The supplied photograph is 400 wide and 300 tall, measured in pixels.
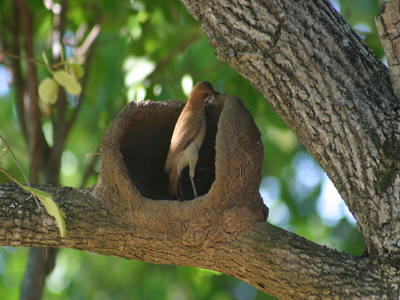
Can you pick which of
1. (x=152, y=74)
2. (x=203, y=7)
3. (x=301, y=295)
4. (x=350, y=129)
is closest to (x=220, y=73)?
(x=152, y=74)

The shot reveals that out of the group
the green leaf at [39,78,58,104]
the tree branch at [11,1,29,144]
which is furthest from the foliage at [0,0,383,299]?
the green leaf at [39,78,58,104]

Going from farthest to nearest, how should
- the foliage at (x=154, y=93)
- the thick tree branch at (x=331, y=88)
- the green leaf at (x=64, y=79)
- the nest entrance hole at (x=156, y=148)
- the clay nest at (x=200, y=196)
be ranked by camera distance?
the foliage at (x=154, y=93) → the nest entrance hole at (x=156, y=148) → the clay nest at (x=200, y=196) → the thick tree branch at (x=331, y=88) → the green leaf at (x=64, y=79)

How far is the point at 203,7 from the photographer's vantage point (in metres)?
3.29

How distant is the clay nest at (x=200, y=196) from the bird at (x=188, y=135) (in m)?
0.26

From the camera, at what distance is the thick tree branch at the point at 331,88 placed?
120 inches

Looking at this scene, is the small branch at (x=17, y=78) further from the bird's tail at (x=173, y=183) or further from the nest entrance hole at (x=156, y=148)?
the bird's tail at (x=173, y=183)

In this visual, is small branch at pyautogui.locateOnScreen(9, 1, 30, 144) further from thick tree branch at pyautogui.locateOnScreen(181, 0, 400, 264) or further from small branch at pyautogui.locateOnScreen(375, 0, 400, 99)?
small branch at pyautogui.locateOnScreen(375, 0, 400, 99)

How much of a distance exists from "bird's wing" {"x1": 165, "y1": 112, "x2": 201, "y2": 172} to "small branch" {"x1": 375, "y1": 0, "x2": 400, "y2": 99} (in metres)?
2.22

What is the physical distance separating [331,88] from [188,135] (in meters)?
1.98

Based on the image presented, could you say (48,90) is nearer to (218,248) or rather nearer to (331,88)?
(218,248)

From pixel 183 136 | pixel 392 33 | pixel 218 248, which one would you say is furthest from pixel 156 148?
pixel 392 33

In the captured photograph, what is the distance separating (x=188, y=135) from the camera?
15.5 feet

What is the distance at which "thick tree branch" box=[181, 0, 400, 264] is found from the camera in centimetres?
306

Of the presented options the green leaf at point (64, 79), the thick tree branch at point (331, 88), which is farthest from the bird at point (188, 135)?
the green leaf at point (64, 79)
